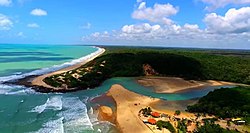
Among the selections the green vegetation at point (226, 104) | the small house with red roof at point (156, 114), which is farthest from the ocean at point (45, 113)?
the green vegetation at point (226, 104)

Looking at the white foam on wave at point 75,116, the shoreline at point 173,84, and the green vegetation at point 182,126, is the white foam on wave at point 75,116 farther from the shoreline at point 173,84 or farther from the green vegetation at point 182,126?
the shoreline at point 173,84

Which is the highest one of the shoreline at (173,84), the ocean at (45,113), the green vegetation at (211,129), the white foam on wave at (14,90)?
the green vegetation at (211,129)

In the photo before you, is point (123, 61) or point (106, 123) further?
point (123, 61)

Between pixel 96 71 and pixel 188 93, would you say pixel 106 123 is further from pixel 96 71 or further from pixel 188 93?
pixel 96 71

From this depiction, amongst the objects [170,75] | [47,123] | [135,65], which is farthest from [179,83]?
[47,123]

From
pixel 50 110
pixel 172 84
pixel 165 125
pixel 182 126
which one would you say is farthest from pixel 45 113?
pixel 172 84

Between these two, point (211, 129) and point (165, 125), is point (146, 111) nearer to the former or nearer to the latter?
point (165, 125)
